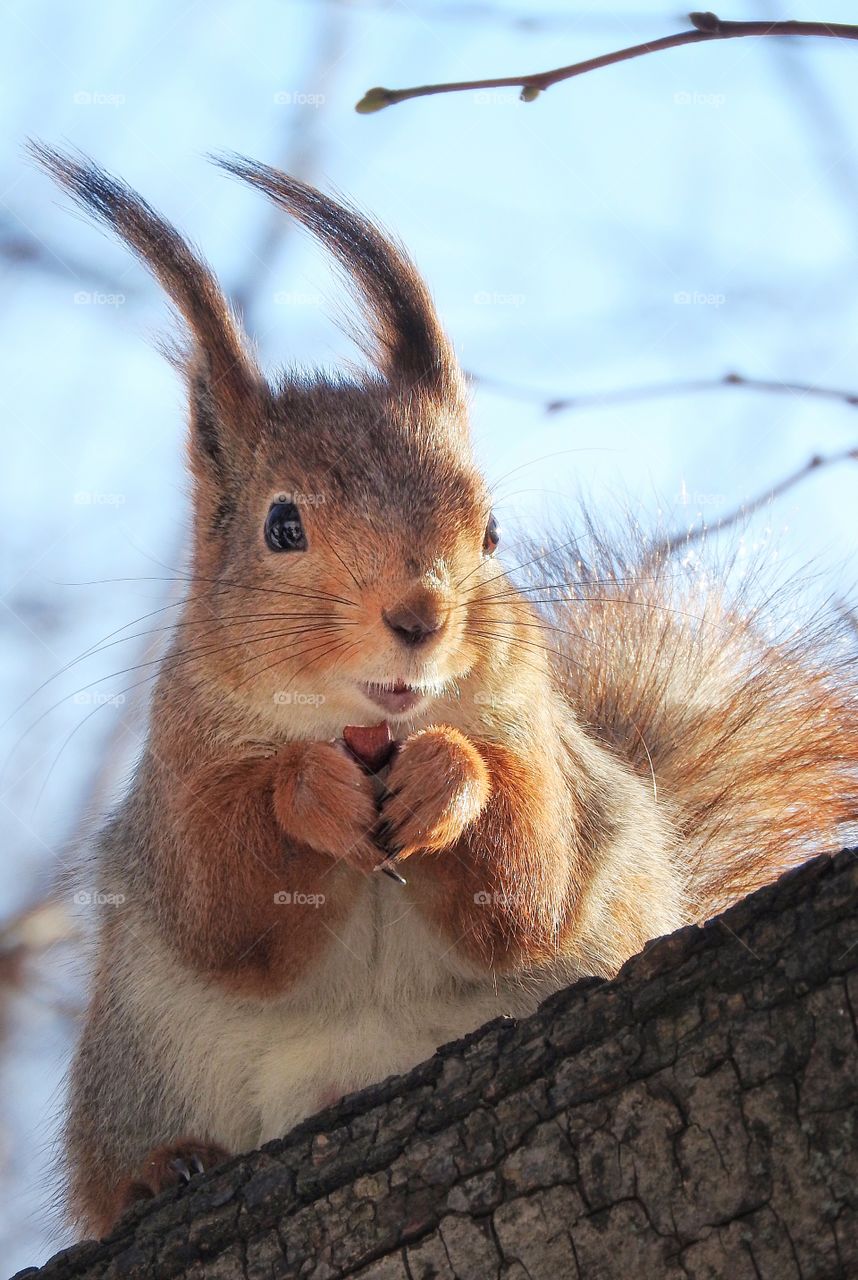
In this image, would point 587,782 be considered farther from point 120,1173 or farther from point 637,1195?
point 637,1195

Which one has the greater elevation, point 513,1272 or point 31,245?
point 31,245

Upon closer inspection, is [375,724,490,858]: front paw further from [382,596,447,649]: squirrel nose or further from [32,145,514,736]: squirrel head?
[382,596,447,649]: squirrel nose

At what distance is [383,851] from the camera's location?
241 centimetres

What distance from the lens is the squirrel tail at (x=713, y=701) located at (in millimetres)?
3277

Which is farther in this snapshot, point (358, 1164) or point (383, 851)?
point (383, 851)

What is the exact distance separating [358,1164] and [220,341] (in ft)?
5.94

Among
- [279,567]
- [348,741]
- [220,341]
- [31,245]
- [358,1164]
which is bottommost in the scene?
[358,1164]

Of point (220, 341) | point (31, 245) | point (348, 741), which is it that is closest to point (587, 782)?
point (348, 741)

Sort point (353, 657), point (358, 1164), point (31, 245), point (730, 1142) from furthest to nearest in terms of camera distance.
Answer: point (31, 245) → point (353, 657) → point (358, 1164) → point (730, 1142)
